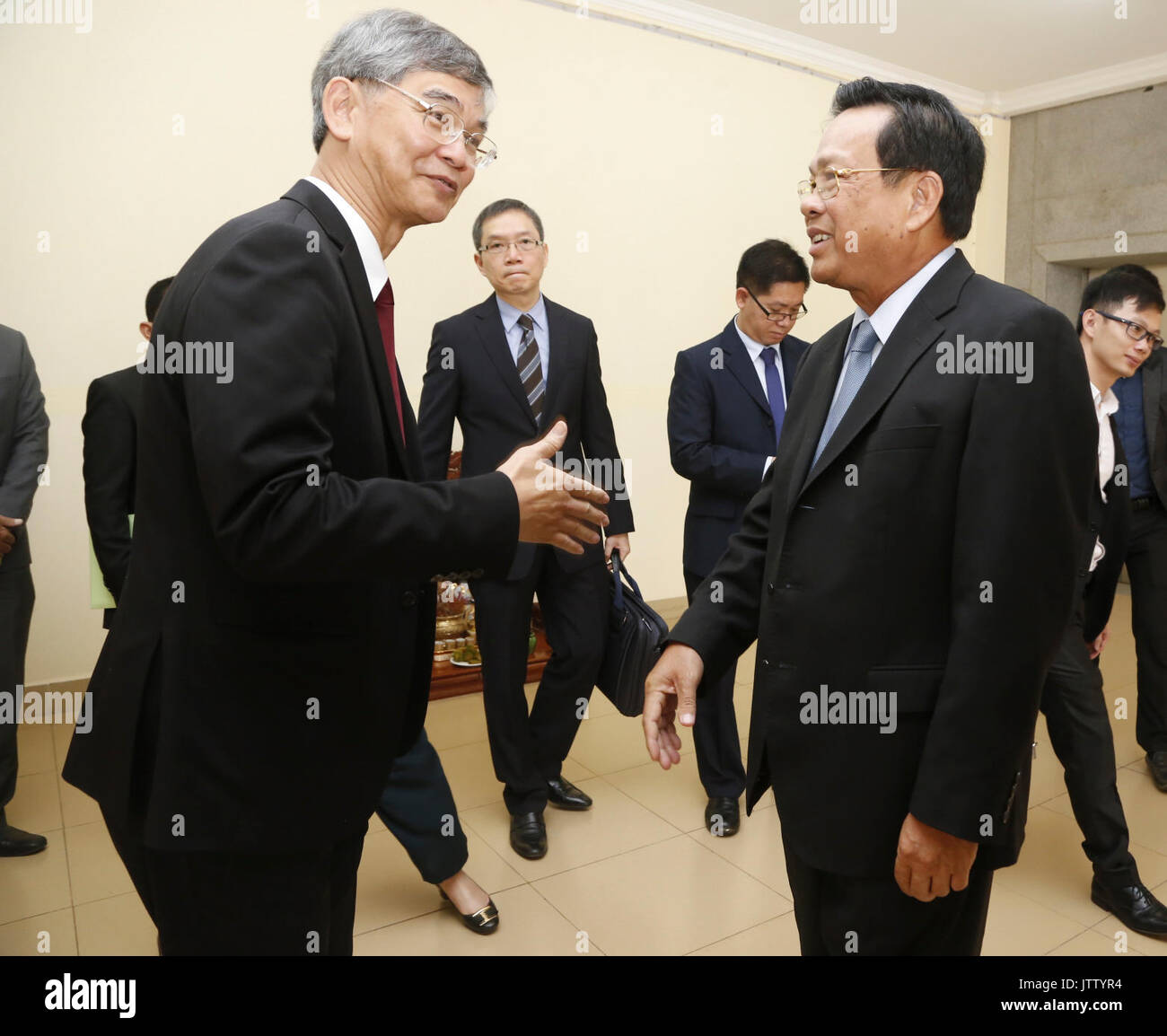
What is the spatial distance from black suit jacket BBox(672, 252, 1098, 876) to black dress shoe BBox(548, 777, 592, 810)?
6.03 ft

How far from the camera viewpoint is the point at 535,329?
325 centimetres

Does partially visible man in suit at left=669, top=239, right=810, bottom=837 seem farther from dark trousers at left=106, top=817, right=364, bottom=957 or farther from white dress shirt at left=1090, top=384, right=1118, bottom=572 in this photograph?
dark trousers at left=106, top=817, right=364, bottom=957

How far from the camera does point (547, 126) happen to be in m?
5.16

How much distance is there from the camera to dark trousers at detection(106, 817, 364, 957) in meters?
1.21

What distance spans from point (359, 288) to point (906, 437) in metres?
0.81

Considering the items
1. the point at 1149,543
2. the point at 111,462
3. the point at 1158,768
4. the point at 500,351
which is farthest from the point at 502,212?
the point at 1158,768

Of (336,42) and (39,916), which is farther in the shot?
(39,916)

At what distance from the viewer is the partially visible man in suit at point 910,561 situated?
1258 millimetres

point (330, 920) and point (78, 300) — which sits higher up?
point (78, 300)

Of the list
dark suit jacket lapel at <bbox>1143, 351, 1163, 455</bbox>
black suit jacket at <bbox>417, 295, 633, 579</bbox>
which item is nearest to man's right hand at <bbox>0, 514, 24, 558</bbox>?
black suit jacket at <bbox>417, 295, 633, 579</bbox>

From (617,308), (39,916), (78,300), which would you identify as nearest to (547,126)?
(617,308)

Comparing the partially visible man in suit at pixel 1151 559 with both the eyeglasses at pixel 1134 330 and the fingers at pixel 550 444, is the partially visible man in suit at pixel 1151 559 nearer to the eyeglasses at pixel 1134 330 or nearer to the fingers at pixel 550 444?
the eyeglasses at pixel 1134 330

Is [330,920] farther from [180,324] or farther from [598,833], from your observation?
[598,833]

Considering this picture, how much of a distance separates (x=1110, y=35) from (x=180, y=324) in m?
7.21
